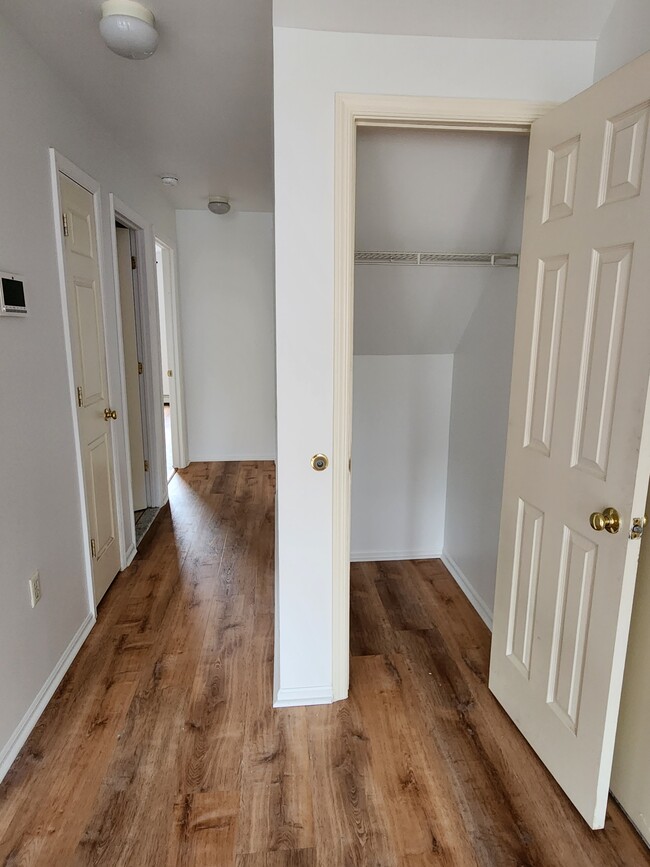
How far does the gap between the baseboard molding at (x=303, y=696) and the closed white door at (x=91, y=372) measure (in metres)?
1.15

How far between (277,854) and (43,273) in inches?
83.4

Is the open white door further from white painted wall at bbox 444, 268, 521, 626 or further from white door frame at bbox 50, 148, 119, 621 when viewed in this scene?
white door frame at bbox 50, 148, 119, 621

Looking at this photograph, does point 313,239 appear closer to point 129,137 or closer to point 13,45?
point 13,45

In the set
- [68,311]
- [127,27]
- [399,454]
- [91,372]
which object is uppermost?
[127,27]

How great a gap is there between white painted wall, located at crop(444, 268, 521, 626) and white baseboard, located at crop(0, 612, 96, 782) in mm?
1891

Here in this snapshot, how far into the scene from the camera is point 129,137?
2826 millimetres

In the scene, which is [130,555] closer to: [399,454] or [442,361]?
[399,454]

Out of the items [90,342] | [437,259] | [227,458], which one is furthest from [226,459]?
[437,259]

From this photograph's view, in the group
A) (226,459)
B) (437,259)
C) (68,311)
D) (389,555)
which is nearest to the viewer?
(68,311)

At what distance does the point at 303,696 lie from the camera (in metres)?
1.92

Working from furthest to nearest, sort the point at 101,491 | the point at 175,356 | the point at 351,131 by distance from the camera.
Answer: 1. the point at 175,356
2. the point at 101,491
3. the point at 351,131

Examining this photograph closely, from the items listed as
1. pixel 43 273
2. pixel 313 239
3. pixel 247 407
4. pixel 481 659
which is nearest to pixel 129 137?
pixel 43 273

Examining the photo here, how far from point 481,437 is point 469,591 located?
2.71 feet

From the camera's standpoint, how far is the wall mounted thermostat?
1667 millimetres
